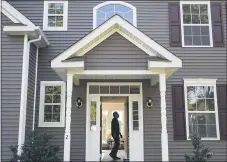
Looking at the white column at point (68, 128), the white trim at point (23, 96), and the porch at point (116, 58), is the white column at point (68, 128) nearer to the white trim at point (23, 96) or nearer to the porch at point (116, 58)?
the porch at point (116, 58)

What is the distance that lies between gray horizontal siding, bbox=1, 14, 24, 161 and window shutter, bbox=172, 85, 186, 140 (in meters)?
4.85

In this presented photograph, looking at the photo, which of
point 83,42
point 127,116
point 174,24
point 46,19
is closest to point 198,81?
point 174,24

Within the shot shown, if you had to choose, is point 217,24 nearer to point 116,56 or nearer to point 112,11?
point 112,11

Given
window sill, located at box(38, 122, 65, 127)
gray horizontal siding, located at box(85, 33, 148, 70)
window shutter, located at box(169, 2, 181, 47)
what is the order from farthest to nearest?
window shutter, located at box(169, 2, 181, 47) < window sill, located at box(38, 122, 65, 127) < gray horizontal siding, located at box(85, 33, 148, 70)

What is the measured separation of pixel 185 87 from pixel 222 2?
3454 millimetres

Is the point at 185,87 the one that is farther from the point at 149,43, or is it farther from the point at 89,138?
the point at 89,138

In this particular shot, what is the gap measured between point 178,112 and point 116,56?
315 centimetres

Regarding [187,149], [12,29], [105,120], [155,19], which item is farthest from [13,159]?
[105,120]

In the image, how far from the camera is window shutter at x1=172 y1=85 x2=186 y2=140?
9266 millimetres

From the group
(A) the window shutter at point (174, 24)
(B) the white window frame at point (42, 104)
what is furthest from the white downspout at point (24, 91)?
(A) the window shutter at point (174, 24)

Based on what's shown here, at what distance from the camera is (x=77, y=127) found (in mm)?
9227

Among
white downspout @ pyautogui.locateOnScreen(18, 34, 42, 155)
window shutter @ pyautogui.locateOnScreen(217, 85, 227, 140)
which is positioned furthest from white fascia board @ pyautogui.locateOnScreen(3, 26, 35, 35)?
window shutter @ pyautogui.locateOnScreen(217, 85, 227, 140)

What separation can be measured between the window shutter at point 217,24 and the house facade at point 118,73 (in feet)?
0.11

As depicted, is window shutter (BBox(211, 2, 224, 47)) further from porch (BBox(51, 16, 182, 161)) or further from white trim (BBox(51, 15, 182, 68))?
white trim (BBox(51, 15, 182, 68))
